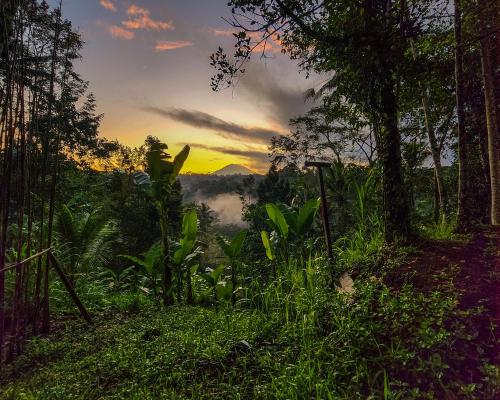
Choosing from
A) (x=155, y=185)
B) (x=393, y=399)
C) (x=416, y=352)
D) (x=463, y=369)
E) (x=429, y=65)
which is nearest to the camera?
(x=393, y=399)

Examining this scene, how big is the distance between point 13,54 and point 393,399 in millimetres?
5289

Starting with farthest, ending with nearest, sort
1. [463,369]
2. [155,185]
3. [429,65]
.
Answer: [155,185]
[429,65]
[463,369]

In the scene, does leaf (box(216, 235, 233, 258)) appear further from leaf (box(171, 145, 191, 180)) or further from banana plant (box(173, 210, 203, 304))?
leaf (box(171, 145, 191, 180))

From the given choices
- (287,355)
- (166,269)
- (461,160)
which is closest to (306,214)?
(461,160)

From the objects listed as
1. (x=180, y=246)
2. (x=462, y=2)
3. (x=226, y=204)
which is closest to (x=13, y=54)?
(x=180, y=246)

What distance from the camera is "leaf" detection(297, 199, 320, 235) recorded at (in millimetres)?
6711

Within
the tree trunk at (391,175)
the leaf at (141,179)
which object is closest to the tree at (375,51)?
the tree trunk at (391,175)

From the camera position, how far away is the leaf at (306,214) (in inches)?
264

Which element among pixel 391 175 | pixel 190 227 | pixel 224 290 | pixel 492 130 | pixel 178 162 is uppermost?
pixel 492 130

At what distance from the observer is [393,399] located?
276 cm

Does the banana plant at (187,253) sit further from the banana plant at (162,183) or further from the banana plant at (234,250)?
→ the banana plant at (234,250)

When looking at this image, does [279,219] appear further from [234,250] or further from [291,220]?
[234,250]

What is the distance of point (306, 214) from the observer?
6.72 m

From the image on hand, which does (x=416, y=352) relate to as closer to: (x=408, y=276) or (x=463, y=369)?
(x=463, y=369)
